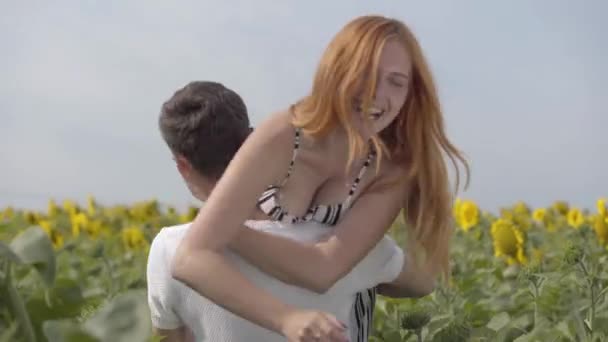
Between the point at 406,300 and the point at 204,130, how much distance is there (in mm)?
1261

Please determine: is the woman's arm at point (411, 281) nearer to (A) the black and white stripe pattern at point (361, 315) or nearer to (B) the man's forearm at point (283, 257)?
(A) the black and white stripe pattern at point (361, 315)

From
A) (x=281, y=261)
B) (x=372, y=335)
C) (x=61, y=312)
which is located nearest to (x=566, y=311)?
(x=372, y=335)

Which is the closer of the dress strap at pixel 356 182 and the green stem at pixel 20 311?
the green stem at pixel 20 311

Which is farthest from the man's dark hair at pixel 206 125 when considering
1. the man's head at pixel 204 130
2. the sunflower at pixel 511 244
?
the sunflower at pixel 511 244

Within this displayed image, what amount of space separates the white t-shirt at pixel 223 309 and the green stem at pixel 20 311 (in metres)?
1.26

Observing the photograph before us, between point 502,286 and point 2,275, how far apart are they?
2974mm

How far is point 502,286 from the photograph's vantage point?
3496 millimetres

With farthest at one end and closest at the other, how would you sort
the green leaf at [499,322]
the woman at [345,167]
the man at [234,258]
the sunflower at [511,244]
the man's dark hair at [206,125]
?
1. the sunflower at [511,244]
2. the green leaf at [499,322]
3. the man's dark hair at [206,125]
4. the man at [234,258]
5. the woman at [345,167]

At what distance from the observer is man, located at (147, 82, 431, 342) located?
1983 mm

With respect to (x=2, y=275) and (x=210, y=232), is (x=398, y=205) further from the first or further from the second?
(x=2, y=275)

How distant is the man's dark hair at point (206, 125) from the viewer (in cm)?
213

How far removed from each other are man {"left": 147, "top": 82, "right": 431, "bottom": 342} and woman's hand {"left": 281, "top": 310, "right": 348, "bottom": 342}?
321 mm

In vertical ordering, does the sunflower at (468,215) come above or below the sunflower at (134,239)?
above

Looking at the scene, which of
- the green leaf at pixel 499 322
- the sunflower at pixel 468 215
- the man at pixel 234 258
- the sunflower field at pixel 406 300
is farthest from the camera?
the sunflower at pixel 468 215
